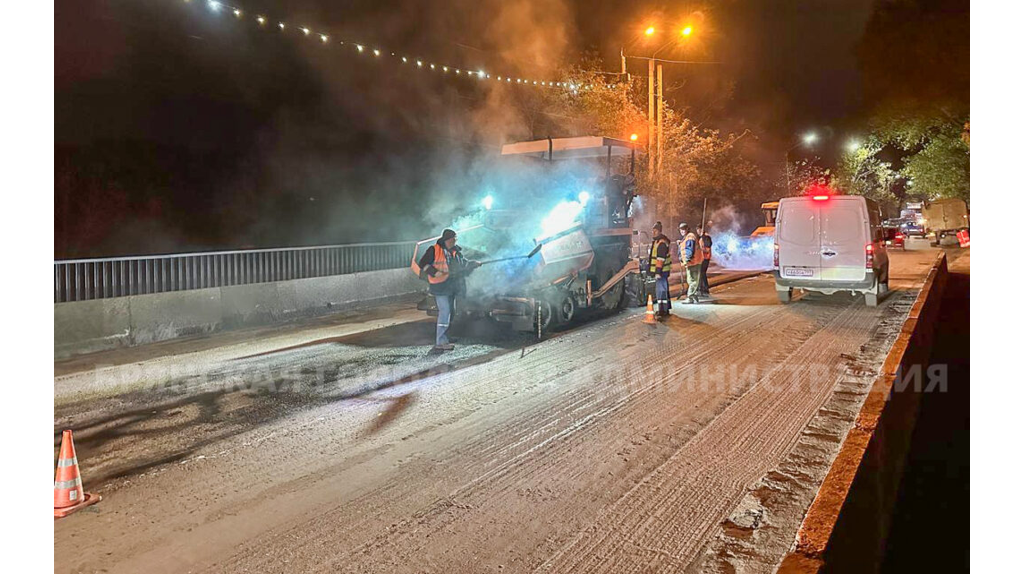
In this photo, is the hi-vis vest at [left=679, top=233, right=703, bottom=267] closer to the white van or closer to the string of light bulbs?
the white van

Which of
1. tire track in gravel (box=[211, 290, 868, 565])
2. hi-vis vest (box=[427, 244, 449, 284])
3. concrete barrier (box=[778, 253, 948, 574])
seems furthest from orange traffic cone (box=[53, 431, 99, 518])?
hi-vis vest (box=[427, 244, 449, 284])

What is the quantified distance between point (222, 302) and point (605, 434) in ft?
26.1

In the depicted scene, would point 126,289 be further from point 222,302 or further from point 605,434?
point 605,434

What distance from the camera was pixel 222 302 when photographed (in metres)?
11.2

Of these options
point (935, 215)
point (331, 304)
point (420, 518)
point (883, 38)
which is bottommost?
point (420, 518)

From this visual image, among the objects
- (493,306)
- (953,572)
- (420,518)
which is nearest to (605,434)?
(420,518)

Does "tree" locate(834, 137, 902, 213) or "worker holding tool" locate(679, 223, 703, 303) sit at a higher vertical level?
"tree" locate(834, 137, 902, 213)

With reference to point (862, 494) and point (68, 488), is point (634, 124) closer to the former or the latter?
point (862, 494)

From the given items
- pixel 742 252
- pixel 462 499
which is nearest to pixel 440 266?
pixel 462 499

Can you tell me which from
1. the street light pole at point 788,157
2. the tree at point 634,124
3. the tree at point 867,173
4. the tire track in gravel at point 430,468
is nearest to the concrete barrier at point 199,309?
the tire track in gravel at point 430,468

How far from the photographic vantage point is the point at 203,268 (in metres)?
11.2

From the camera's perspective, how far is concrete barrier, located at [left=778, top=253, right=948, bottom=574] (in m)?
3.16

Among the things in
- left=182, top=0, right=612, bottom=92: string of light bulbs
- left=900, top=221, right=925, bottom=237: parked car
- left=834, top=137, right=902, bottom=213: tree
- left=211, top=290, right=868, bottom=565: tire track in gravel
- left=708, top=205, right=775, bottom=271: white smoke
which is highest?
left=834, top=137, right=902, bottom=213: tree

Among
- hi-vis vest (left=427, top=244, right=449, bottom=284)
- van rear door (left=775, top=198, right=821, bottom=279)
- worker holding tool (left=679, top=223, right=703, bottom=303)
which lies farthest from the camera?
worker holding tool (left=679, top=223, right=703, bottom=303)
